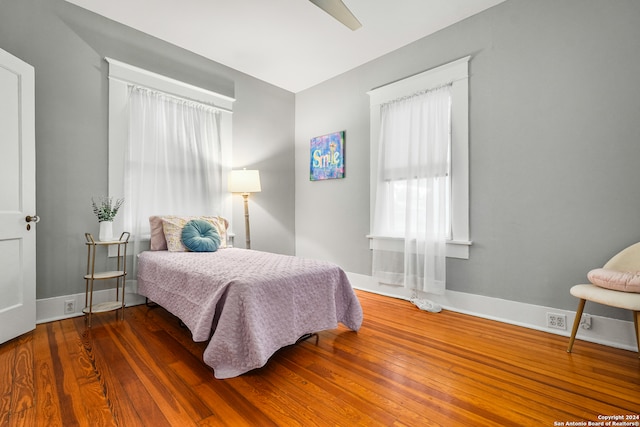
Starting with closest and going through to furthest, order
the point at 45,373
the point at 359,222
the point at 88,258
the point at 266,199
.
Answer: the point at 45,373
the point at 88,258
the point at 359,222
the point at 266,199

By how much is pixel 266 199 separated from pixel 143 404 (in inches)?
122

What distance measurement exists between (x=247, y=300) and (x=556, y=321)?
2436 mm

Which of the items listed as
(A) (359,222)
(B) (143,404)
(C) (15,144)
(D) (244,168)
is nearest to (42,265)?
(C) (15,144)

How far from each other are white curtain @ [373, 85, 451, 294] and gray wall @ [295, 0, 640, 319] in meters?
0.24

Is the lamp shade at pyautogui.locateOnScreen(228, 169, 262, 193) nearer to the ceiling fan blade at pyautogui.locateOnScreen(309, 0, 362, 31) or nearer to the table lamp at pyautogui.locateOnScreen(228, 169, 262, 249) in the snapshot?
the table lamp at pyautogui.locateOnScreen(228, 169, 262, 249)

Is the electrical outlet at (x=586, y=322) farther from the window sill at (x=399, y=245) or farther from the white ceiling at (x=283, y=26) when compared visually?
the white ceiling at (x=283, y=26)

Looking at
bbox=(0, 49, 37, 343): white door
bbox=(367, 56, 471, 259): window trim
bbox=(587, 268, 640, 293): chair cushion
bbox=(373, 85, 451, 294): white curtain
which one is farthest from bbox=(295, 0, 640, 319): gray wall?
bbox=(0, 49, 37, 343): white door

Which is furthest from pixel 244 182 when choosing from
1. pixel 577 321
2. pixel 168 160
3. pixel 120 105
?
pixel 577 321

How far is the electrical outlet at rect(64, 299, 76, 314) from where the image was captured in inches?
108

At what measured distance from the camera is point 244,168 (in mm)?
4121

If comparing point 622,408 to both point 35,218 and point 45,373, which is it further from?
point 35,218

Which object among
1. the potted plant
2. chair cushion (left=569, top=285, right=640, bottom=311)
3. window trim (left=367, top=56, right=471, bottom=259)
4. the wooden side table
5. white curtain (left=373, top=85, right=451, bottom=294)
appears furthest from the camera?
white curtain (left=373, top=85, right=451, bottom=294)

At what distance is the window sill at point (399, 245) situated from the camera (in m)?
3.00

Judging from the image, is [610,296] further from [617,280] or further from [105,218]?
[105,218]
